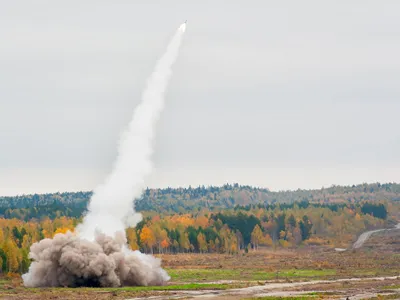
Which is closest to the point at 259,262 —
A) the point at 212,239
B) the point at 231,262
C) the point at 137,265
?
the point at 231,262

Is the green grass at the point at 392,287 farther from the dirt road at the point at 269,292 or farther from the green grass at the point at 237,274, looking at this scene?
the green grass at the point at 237,274

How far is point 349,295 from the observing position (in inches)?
3174

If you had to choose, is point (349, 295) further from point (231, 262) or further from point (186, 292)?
point (231, 262)

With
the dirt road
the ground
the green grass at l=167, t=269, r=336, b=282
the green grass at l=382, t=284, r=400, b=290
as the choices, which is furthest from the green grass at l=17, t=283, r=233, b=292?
the green grass at l=382, t=284, r=400, b=290

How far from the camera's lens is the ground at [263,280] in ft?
267

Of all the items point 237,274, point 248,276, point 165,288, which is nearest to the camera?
point 165,288

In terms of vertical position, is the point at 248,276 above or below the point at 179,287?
above

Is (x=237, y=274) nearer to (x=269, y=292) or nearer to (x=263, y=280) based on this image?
(x=263, y=280)

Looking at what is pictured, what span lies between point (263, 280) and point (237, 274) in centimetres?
1118

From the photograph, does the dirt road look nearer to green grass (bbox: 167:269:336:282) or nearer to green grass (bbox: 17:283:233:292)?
green grass (bbox: 17:283:233:292)

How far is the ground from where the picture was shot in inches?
3209

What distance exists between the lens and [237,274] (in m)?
114

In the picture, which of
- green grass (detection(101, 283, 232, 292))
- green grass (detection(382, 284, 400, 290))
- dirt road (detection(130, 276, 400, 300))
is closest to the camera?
dirt road (detection(130, 276, 400, 300))

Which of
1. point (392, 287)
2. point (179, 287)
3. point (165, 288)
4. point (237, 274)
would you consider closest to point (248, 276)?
point (237, 274)
